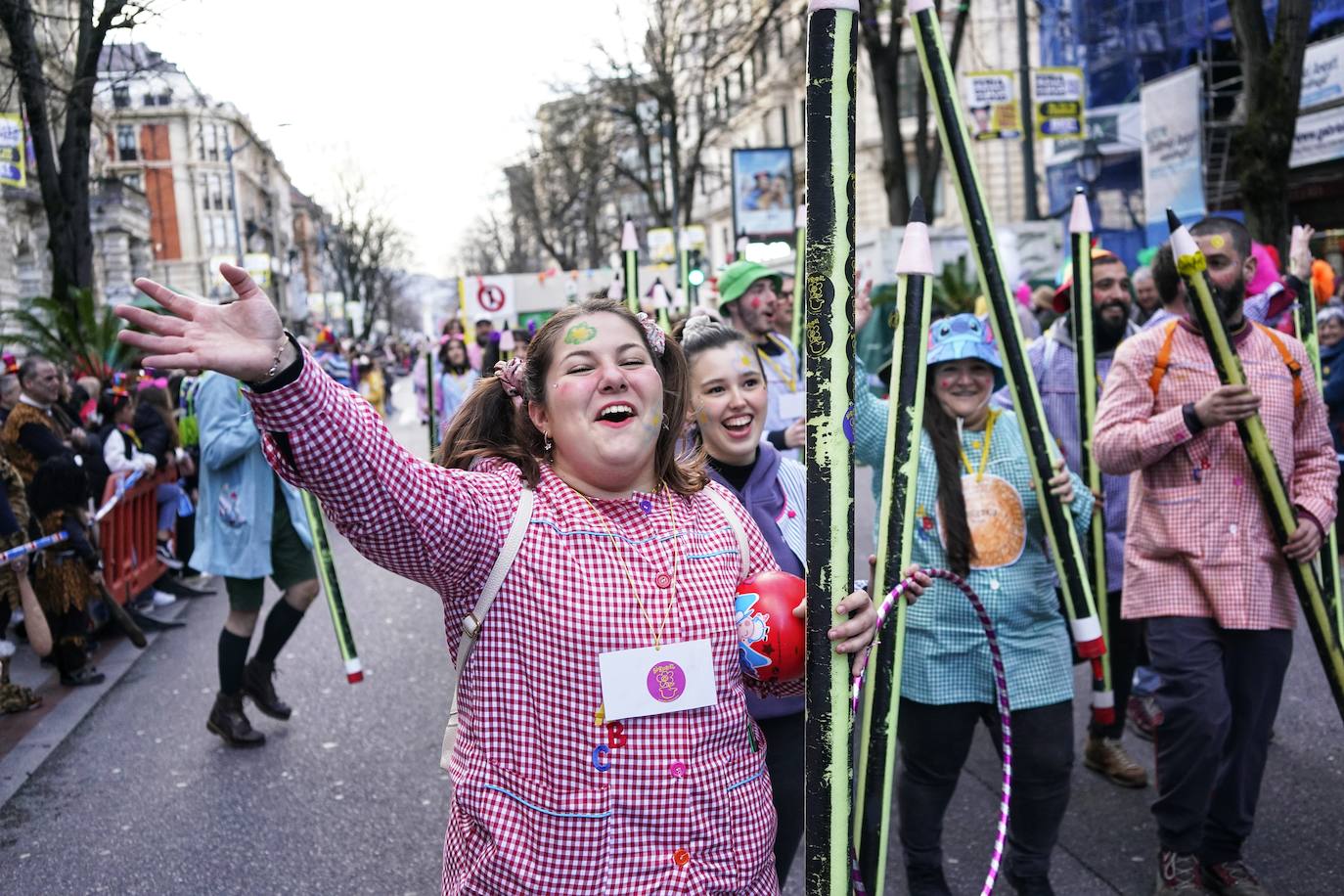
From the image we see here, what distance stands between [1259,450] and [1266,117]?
7342 mm

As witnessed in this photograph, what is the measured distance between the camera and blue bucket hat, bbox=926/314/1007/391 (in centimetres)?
363

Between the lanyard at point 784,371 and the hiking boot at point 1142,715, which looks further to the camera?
the lanyard at point 784,371

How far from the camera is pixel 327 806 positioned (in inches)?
199

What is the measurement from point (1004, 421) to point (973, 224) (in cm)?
76

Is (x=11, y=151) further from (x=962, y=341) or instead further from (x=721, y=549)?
(x=721, y=549)

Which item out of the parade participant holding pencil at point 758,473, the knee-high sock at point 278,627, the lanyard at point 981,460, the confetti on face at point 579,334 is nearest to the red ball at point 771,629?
the confetti on face at point 579,334

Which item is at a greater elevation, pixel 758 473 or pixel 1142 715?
pixel 758 473

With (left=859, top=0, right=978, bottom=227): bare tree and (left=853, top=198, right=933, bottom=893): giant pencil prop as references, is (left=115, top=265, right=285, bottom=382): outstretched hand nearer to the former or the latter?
(left=853, top=198, right=933, bottom=893): giant pencil prop

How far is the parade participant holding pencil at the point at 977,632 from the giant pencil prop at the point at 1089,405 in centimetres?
34

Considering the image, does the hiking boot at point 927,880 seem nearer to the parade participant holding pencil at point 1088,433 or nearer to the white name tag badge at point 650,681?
the parade participant holding pencil at point 1088,433

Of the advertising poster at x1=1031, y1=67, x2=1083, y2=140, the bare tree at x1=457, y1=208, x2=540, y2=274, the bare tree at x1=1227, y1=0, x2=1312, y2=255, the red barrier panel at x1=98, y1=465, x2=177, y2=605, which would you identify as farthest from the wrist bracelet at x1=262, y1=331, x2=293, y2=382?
the bare tree at x1=457, y1=208, x2=540, y2=274

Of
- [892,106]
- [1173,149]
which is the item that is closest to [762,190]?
[1173,149]

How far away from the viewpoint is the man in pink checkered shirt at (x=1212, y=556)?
367cm

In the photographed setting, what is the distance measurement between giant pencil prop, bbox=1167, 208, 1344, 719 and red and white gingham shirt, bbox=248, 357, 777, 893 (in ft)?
6.22
